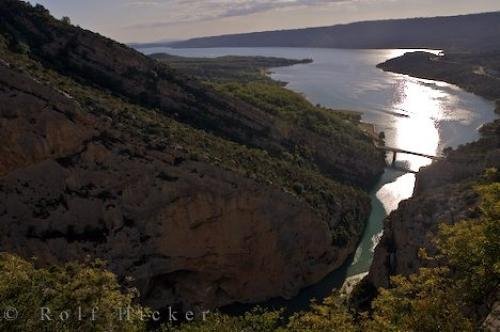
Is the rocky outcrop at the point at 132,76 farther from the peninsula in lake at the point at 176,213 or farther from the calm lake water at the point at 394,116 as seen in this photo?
the calm lake water at the point at 394,116

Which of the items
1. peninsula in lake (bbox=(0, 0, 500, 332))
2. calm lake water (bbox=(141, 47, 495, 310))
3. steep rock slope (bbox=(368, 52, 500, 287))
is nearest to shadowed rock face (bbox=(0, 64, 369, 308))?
peninsula in lake (bbox=(0, 0, 500, 332))

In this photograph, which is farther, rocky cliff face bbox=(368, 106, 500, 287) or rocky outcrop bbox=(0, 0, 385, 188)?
rocky outcrop bbox=(0, 0, 385, 188)

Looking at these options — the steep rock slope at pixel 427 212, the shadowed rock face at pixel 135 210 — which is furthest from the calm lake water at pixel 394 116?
the steep rock slope at pixel 427 212

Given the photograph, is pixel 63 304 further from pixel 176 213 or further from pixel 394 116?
pixel 394 116

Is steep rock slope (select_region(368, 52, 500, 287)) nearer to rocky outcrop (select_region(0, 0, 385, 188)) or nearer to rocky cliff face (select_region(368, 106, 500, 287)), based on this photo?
rocky cliff face (select_region(368, 106, 500, 287))

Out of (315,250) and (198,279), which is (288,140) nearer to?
(315,250)
